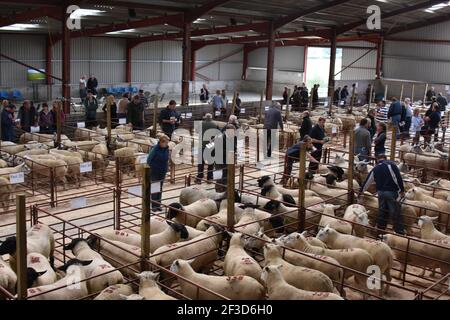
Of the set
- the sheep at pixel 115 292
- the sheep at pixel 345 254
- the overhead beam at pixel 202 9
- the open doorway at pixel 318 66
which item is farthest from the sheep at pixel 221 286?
the open doorway at pixel 318 66

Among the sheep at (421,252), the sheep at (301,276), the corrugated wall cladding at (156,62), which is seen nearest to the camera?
the sheep at (301,276)

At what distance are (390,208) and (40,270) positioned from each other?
530 cm

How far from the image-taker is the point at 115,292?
528cm

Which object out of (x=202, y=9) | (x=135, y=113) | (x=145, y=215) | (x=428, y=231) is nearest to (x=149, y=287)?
(x=145, y=215)

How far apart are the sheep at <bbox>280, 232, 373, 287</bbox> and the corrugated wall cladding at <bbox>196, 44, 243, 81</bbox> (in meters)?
30.9

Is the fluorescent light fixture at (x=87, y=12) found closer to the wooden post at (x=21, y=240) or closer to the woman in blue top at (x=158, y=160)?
the woman in blue top at (x=158, y=160)

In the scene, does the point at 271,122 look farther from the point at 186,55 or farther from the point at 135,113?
the point at 186,55

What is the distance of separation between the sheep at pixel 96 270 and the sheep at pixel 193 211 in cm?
159

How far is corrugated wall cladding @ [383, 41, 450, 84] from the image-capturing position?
A: 99.4 ft

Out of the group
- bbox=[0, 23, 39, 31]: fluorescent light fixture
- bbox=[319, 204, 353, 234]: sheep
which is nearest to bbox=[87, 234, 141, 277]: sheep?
bbox=[319, 204, 353, 234]: sheep

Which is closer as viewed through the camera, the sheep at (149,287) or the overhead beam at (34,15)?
the sheep at (149,287)

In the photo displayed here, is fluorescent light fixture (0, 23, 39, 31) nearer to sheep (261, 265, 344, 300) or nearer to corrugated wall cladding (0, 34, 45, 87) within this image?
corrugated wall cladding (0, 34, 45, 87)

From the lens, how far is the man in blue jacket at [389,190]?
8.29 m
